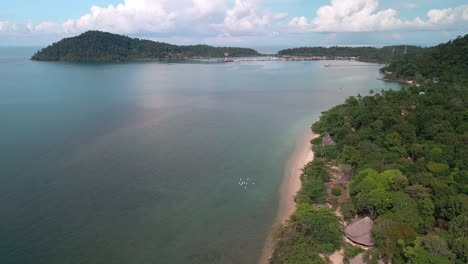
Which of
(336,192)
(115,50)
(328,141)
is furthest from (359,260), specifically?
(115,50)

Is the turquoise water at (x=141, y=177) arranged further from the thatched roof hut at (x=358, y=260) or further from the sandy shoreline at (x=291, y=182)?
the thatched roof hut at (x=358, y=260)

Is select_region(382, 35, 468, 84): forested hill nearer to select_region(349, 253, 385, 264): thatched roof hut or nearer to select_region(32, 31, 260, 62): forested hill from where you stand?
select_region(349, 253, 385, 264): thatched roof hut

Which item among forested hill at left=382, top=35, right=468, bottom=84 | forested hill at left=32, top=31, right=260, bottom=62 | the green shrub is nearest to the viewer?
the green shrub

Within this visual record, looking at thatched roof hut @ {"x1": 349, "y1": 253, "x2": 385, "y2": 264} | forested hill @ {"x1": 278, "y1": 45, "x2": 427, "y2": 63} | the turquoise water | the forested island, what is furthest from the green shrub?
forested hill @ {"x1": 278, "y1": 45, "x2": 427, "y2": 63}

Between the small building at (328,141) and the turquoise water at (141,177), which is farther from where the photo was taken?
the small building at (328,141)

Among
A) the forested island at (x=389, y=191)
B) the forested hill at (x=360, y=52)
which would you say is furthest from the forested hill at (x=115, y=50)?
the forested island at (x=389, y=191)

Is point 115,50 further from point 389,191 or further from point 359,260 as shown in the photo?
point 359,260
